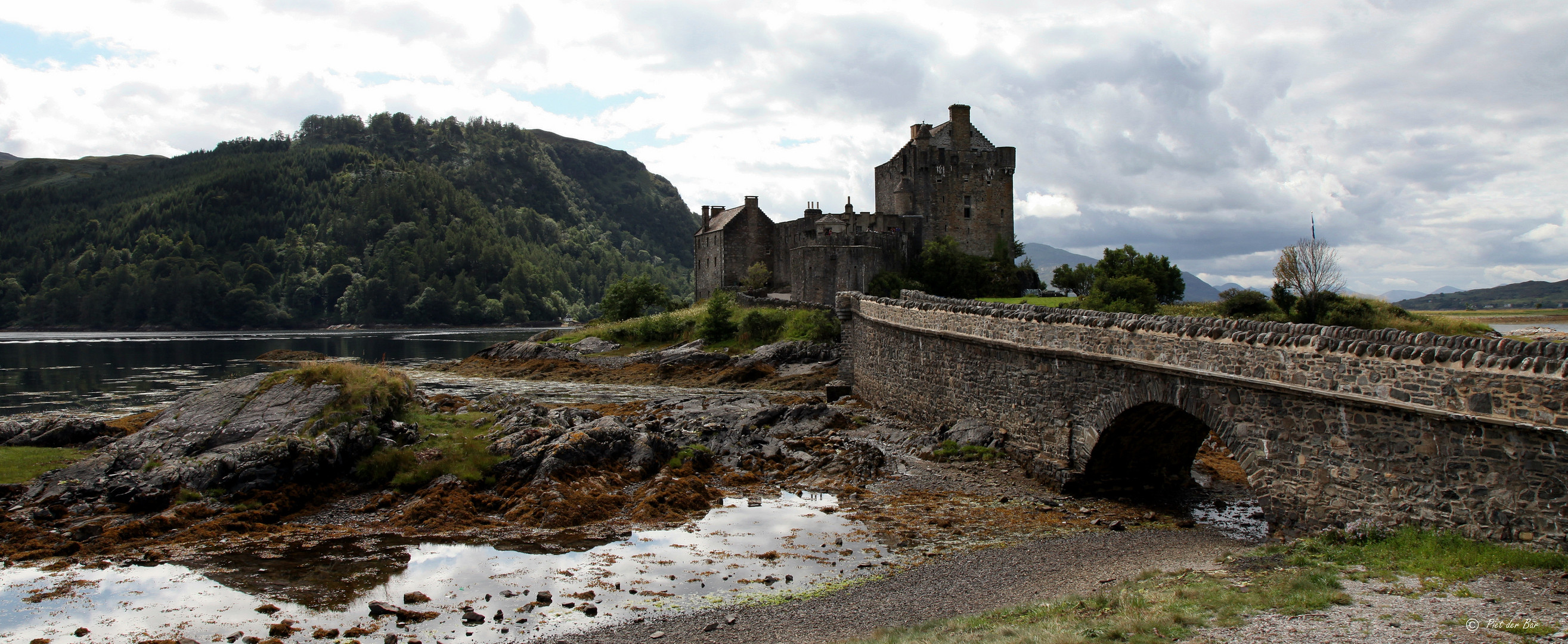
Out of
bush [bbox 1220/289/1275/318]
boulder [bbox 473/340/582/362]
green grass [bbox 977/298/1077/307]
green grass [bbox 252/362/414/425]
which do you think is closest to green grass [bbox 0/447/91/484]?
green grass [bbox 252/362/414/425]

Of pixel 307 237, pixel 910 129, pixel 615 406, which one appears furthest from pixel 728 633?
pixel 307 237

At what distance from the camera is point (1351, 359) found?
486 inches

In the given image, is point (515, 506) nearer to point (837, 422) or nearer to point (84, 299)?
point (837, 422)

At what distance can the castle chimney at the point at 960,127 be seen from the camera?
57219 millimetres

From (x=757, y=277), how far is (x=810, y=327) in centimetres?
1532

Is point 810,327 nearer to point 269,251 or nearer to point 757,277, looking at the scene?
point 757,277

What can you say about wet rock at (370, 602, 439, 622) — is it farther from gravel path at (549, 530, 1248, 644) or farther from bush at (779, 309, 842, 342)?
bush at (779, 309, 842, 342)

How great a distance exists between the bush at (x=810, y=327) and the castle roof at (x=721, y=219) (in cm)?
1903

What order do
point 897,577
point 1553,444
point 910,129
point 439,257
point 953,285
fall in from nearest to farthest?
1. point 1553,444
2. point 897,577
3. point 953,285
4. point 910,129
5. point 439,257

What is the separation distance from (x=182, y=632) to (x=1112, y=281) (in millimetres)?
36761

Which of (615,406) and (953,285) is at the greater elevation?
(953,285)

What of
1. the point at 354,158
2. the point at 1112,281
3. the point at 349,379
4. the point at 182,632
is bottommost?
the point at 182,632

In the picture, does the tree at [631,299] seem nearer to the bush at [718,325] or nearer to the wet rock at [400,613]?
the bush at [718,325]

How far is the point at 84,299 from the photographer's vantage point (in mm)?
122000
